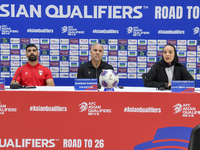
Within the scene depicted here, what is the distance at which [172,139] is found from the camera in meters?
1.65

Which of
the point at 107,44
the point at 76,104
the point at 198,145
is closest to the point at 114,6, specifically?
the point at 107,44

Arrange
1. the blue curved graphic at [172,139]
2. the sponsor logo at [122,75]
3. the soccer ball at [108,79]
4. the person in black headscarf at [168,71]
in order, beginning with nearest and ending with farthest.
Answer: the blue curved graphic at [172,139]
the soccer ball at [108,79]
the person in black headscarf at [168,71]
the sponsor logo at [122,75]

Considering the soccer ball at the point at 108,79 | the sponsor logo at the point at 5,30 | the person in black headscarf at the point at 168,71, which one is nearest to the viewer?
the soccer ball at the point at 108,79

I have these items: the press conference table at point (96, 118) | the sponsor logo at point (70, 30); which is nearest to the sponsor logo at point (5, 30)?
the sponsor logo at point (70, 30)

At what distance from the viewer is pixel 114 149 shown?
1.68m

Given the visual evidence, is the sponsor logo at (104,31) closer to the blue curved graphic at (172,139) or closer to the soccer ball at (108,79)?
the soccer ball at (108,79)

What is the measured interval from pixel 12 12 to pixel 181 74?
10.2 feet

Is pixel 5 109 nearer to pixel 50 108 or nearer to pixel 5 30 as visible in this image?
pixel 50 108

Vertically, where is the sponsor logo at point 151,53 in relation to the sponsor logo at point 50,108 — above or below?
above

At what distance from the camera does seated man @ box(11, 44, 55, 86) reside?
9.30ft

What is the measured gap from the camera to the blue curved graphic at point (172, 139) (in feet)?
5.39

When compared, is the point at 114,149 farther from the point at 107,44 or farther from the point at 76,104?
the point at 107,44

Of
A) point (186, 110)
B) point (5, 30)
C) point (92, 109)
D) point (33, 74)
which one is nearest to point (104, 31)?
point (33, 74)

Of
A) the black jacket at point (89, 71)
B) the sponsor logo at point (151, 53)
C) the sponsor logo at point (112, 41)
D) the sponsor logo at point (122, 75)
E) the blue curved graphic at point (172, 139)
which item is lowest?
the blue curved graphic at point (172, 139)
